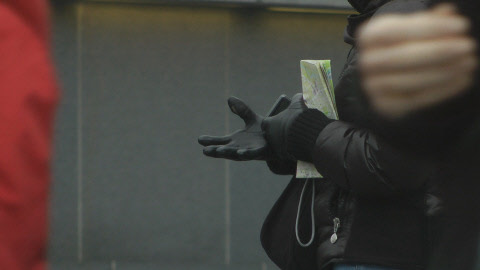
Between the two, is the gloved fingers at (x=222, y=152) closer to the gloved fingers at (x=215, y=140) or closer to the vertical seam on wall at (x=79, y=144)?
the gloved fingers at (x=215, y=140)

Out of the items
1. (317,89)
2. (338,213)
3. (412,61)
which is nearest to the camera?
(412,61)

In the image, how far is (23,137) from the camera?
115 centimetres

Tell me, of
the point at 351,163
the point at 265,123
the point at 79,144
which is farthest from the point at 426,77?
the point at 79,144

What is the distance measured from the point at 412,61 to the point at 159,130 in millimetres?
6907

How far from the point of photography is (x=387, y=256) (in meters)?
2.40

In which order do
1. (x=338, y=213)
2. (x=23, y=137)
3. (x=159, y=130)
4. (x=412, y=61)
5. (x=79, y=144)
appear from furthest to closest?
(x=159, y=130)
(x=79, y=144)
(x=338, y=213)
(x=23, y=137)
(x=412, y=61)

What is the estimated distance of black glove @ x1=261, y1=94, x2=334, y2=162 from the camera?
2.55m

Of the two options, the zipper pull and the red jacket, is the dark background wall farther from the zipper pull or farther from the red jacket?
the red jacket

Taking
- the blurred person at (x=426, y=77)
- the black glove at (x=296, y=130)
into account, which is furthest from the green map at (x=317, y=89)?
the blurred person at (x=426, y=77)

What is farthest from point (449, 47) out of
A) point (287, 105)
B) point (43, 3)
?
point (287, 105)

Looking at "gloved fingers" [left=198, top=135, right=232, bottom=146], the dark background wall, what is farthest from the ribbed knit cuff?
the dark background wall

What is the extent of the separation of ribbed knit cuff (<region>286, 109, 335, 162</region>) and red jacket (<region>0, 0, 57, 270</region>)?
1.37 m

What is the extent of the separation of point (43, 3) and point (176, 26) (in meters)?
6.43

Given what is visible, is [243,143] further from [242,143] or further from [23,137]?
[23,137]
